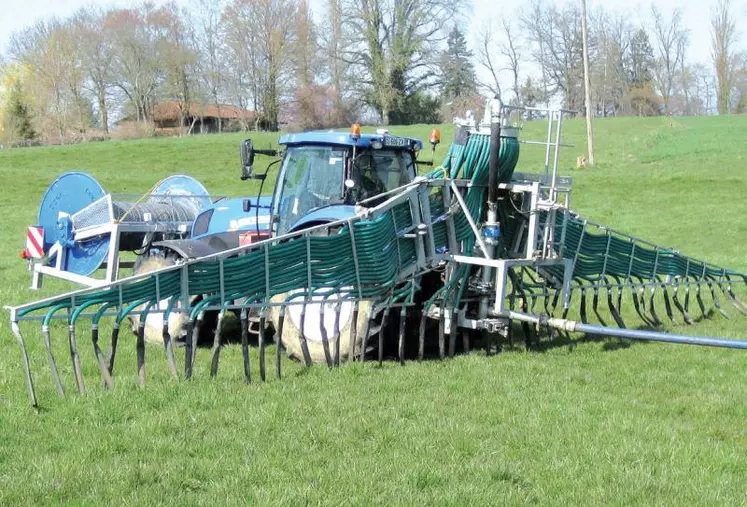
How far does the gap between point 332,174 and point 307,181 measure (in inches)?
11.5

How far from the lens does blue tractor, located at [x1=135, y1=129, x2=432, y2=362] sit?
26.7 feet

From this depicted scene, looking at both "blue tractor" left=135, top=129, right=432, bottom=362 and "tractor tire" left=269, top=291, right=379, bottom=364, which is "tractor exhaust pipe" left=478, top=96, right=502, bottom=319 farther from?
"tractor tire" left=269, top=291, right=379, bottom=364

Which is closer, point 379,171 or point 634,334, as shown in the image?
point 634,334

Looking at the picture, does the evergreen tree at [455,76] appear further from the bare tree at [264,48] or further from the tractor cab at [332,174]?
the tractor cab at [332,174]

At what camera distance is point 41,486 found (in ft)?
14.9

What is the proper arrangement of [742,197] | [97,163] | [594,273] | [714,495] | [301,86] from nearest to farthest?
[714,495] < [594,273] < [742,197] < [97,163] < [301,86]

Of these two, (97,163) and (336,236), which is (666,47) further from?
(336,236)

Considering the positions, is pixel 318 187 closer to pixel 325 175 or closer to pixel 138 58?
pixel 325 175

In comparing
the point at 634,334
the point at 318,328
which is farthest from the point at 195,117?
the point at 634,334

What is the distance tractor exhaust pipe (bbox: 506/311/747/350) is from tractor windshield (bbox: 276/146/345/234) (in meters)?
2.01

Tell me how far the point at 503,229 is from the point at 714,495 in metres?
4.41

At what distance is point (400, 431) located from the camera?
5613mm

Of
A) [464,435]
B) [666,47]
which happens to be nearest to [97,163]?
[464,435]

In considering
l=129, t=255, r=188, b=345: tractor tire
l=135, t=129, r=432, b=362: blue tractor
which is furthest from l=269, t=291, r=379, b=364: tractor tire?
l=129, t=255, r=188, b=345: tractor tire
